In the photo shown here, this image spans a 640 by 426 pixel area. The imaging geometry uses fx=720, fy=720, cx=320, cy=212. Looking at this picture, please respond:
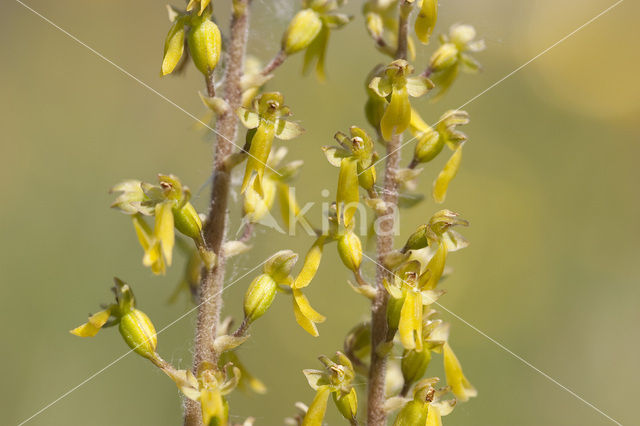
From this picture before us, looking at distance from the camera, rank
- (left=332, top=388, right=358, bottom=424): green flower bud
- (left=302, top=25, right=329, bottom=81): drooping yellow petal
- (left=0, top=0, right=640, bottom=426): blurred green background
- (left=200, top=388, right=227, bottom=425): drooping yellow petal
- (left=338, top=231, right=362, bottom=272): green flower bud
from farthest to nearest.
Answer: (left=0, top=0, right=640, bottom=426): blurred green background < (left=302, top=25, right=329, bottom=81): drooping yellow petal < (left=338, top=231, right=362, bottom=272): green flower bud < (left=332, top=388, right=358, bottom=424): green flower bud < (left=200, top=388, right=227, bottom=425): drooping yellow petal

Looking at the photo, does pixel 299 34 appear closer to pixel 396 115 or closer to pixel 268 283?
pixel 396 115

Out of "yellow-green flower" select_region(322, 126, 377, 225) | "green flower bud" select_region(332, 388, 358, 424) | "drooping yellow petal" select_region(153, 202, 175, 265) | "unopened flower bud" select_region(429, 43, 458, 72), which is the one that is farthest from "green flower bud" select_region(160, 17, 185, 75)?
"green flower bud" select_region(332, 388, 358, 424)

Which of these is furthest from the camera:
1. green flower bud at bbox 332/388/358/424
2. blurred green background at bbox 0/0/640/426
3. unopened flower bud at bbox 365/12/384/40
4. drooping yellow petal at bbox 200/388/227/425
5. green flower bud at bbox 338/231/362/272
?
blurred green background at bbox 0/0/640/426

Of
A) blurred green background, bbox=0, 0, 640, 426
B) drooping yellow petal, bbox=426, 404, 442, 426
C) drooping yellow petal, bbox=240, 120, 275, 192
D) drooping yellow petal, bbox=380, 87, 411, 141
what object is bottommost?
blurred green background, bbox=0, 0, 640, 426

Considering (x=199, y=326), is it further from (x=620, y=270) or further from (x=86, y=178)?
(x=620, y=270)

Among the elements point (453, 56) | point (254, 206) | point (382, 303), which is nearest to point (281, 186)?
point (254, 206)

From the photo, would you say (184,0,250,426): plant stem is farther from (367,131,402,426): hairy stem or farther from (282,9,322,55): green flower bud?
(367,131,402,426): hairy stem

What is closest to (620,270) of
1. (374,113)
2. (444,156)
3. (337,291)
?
(444,156)
